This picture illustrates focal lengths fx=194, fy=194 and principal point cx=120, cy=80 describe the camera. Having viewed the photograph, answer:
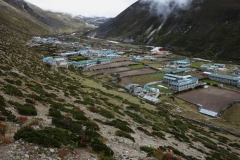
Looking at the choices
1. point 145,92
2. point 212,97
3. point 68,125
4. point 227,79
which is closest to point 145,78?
point 145,92

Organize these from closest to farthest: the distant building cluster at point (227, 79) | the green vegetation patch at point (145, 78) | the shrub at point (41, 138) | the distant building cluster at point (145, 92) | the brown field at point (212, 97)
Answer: the shrub at point (41, 138)
the brown field at point (212, 97)
the distant building cluster at point (145, 92)
the distant building cluster at point (227, 79)
the green vegetation patch at point (145, 78)

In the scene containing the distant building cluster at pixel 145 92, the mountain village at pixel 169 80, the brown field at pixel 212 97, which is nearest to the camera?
the brown field at pixel 212 97

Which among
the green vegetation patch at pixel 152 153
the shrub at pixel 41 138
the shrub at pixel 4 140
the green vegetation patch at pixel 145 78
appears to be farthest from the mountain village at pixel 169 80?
the shrub at pixel 4 140

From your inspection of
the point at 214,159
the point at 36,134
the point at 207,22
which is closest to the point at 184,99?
the point at 214,159

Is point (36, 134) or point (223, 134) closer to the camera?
point (36, 134)

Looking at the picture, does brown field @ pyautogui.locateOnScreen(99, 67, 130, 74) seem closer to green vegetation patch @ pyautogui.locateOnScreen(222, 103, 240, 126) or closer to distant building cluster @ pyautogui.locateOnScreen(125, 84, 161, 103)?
distant building cluster @ pyautogui.locateOnScreen(125, 84, 161, 103)

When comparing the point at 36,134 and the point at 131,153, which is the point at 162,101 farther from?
the point at 36,134

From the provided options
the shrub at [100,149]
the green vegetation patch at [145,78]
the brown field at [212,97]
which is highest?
the shrub at [100,149]

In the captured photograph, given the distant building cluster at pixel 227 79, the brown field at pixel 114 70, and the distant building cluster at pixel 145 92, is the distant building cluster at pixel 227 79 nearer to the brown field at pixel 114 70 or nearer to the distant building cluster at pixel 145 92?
the distant building cluster at pixel 145 92
